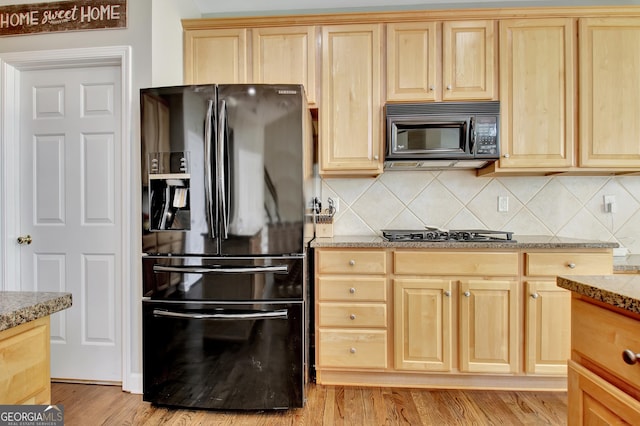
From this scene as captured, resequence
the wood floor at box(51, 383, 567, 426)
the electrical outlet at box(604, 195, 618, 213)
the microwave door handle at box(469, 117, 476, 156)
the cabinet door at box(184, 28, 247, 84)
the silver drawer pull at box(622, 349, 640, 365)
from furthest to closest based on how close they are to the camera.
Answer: the electrical outlet at box(604, 195, 618, 213) < the cabinet door at box(184, 28, 247, 84) < the microwave door handle at box(469, 117, 476, 156) < the wood floor at box(51, 383, 567, 426) < the silver drawer pull at box(622, 349, 640, 365)

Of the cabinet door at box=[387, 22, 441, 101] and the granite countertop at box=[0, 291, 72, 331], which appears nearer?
the granite countertop at box=[0, 291, 72, 331]

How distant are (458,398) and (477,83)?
2062mm

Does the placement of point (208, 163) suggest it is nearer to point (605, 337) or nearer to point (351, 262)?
point (351, 262)

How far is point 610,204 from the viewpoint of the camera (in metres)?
2.32

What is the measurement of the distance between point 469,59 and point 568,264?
1474 mm

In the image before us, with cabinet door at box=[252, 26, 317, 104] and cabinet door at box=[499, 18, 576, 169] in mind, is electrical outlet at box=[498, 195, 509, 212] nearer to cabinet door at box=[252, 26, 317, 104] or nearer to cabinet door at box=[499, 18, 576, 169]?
cabinet door at box=[499, 18, 576, 169]

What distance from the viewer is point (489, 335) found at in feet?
6.12

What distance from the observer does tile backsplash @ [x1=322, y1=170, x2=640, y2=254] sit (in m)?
2.34

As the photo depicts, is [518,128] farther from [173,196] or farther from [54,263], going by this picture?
[54,263]

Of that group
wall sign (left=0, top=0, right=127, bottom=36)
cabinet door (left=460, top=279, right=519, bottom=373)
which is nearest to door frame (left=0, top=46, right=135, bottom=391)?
wall sign (left=0, top=0, right=127, bottom=36)

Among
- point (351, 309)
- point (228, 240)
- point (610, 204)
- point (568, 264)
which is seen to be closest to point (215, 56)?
point (228, 240)

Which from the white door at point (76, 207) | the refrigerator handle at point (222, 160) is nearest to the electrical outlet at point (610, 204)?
the refrigerator handle at point (222, 160)

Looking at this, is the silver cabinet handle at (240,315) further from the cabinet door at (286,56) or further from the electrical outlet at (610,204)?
the electrical outlet at (610,204)

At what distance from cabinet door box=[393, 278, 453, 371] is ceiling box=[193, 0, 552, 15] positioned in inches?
83.5
